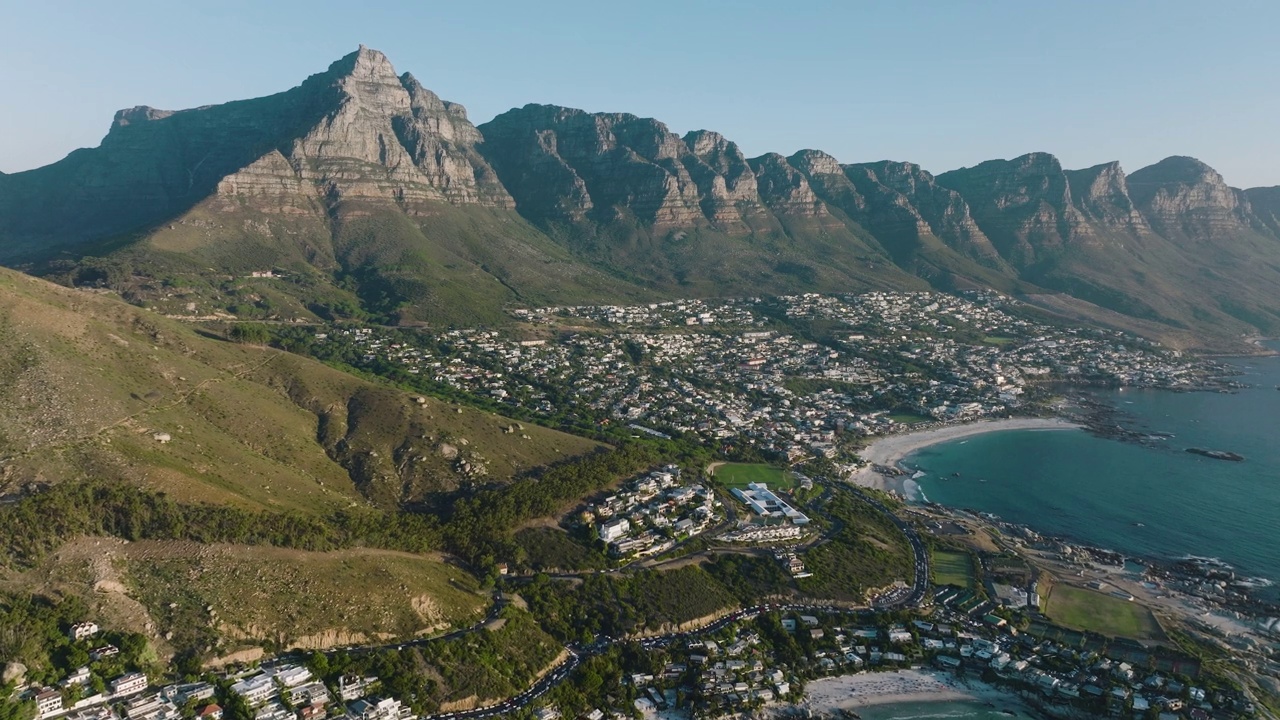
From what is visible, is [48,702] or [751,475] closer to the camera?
[48,702]

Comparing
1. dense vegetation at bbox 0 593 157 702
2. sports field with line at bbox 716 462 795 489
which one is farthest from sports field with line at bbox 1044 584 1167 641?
dense vegetation at bbox 0 593 157 702

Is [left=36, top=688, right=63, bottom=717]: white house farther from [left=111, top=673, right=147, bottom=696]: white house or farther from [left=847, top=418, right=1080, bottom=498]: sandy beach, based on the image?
[left=847, top=418, right=1080, bottom=498]: sandy beach

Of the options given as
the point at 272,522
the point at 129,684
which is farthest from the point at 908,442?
the point at 129,684

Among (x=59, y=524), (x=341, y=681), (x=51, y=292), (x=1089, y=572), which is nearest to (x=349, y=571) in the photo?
(x=341, y=681)

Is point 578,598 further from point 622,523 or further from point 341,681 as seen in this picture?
point 341,681

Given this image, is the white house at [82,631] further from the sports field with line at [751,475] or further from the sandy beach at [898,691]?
the sports field with line at [751,475]

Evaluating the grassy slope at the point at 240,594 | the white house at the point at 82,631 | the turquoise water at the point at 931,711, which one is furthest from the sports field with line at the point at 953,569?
the white house at the point at 82,631

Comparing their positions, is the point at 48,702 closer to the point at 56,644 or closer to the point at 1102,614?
the point at 56,644
